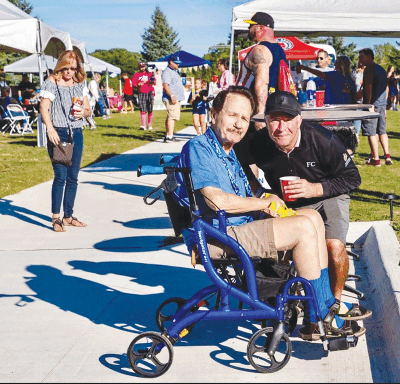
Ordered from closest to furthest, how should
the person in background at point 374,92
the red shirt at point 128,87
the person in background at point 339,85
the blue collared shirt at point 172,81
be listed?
the person in background at point 339,85, the person in background at point 374,92, the blue collared shirt at point 172,81, the red shirt at point 128,87

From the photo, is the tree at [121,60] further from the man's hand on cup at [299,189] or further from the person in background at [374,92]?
the man's hand on cup at [299,189]

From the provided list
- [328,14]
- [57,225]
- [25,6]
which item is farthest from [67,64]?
[25,6]

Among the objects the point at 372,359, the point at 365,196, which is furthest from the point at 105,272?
the point at 365,196

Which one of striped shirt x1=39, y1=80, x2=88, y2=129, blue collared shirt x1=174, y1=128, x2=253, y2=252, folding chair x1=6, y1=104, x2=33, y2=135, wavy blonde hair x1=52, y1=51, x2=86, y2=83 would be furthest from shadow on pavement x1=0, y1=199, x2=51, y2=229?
folding chair x1=6, y1=104, x2=33, y2=135

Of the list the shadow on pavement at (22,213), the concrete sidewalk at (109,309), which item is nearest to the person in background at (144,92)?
the shadow on pavement at (22,213)

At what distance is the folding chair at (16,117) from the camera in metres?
18.5

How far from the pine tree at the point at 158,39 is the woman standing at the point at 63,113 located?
78637 mm

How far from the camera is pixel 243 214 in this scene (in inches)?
133

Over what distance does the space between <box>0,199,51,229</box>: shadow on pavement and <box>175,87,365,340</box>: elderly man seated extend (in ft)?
12.7

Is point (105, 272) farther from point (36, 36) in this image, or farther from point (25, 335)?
point (36, 36)

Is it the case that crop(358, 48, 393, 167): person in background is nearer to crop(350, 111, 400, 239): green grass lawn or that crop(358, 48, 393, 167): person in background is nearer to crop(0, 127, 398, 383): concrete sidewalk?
crop(350, 111, 400, 239): green grass lawn

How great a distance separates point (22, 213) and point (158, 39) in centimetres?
8188

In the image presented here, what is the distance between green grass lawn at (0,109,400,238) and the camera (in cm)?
745

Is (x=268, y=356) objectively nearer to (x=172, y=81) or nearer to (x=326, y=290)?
(x=326, y=290)
